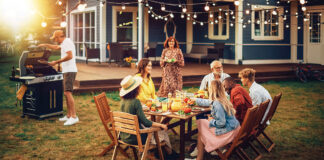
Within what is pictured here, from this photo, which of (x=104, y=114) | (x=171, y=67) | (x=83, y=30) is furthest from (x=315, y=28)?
(x=104, y=114)

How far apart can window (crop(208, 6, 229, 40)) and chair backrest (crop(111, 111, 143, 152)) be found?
11977 millimetres

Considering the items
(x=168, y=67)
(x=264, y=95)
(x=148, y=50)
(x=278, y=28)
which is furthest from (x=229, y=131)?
(x=278, y=28)

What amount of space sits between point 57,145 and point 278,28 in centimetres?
1280

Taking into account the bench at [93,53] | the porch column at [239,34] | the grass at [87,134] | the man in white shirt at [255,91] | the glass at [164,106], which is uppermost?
the porch column at [239,34]

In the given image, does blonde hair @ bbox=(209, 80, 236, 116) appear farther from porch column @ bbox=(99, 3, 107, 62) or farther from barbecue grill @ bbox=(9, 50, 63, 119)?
porch column @ bbox=(99, 3, 107, 62)

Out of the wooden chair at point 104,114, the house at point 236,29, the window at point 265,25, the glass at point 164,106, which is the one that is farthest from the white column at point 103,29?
the glass at point 164,106

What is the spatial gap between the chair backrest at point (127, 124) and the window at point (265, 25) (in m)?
11.7

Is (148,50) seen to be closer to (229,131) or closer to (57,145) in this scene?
(57,145)

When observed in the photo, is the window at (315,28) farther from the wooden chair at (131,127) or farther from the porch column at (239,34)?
the wooden chair at (131,127)

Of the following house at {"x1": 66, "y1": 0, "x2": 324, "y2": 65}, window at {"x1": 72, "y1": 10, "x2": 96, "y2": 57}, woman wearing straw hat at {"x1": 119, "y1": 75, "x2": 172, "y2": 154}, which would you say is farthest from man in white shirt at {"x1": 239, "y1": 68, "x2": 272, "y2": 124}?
window at {"x1": 72, "y1": 10, "x2": 96, "y2": 57}

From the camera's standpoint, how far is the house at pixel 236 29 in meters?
14.9

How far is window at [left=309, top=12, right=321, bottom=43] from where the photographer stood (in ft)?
50.5

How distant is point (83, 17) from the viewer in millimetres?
16188

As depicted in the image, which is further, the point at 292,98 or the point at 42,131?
the point at 292,98
